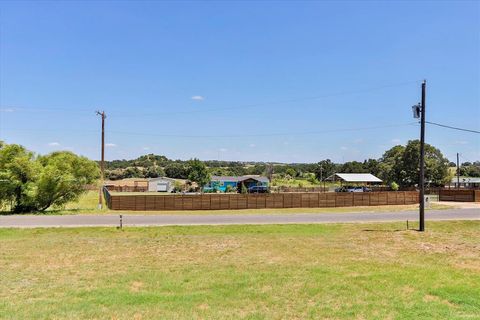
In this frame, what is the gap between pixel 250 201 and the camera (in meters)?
48.2

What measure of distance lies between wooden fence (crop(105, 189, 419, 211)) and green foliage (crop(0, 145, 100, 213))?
241 inches

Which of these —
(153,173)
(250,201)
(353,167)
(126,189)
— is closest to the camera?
(250,201)

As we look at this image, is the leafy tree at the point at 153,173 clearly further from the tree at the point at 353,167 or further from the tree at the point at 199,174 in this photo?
the tree at the point at 199,174

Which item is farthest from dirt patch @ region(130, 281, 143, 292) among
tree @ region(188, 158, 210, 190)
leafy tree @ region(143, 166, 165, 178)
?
leafy tree @ region(143, 166, 165, 178)

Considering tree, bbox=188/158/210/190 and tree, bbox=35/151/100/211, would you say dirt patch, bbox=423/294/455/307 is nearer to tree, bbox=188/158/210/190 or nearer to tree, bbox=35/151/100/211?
tree, bbox=35/151/100/211

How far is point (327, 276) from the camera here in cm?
1270

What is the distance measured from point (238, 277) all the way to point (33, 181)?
105 ft

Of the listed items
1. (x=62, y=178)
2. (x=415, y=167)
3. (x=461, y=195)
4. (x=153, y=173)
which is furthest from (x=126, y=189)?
(x=461, y=195)

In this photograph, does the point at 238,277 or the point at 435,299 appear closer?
the point at 435,299

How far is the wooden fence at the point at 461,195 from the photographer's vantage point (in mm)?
54844

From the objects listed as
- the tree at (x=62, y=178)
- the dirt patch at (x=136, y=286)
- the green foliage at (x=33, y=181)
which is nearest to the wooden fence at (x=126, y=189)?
the tree at (x=62, y=178)

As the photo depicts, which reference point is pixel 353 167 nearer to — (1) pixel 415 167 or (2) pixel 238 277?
(1) pixel 415 167

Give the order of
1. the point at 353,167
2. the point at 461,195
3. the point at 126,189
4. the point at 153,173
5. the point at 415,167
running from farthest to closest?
the point at 153,173 → the point at 353,167 → the point at 126,189 → the point at 415,167 → the point at 461,195

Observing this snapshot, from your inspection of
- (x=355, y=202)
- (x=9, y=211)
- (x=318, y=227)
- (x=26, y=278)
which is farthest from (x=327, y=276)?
(x=355, y=202)
